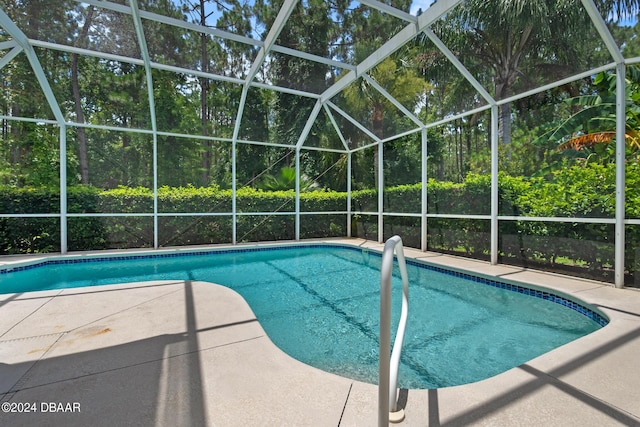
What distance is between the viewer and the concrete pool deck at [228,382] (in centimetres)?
176

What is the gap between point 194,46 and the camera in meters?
6.50

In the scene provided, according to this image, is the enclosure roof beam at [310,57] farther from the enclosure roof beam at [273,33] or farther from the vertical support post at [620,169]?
the vertical support post at [620,169]

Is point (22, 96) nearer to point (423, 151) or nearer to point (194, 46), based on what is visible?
point (194, 46)

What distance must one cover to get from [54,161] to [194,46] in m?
7.21

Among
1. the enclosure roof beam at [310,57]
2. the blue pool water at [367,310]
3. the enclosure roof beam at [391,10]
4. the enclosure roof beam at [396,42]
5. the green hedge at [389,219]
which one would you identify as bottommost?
the blue pool water at [367,310]

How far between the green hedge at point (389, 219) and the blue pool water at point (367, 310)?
1.32 meters

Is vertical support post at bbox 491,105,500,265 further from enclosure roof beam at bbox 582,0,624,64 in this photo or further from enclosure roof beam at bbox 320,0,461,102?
enclosure roof beam at bbox 320,0,461,102

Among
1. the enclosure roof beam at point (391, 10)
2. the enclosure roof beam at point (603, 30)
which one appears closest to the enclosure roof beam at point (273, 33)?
the enclosure roof beam at point (391, 10)

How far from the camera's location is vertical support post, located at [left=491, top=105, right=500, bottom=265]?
6504mm

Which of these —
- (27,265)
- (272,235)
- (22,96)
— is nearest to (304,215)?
(272,235)

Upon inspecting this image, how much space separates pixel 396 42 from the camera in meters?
5.93

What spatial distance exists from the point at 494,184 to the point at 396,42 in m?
3.56

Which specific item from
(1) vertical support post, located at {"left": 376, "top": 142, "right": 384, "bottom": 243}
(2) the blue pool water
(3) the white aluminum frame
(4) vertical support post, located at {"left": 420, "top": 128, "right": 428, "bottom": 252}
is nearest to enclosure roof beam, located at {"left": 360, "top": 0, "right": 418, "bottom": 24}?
(3) the white aluminum frame

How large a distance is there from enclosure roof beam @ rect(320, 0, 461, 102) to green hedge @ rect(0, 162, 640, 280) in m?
3.48
